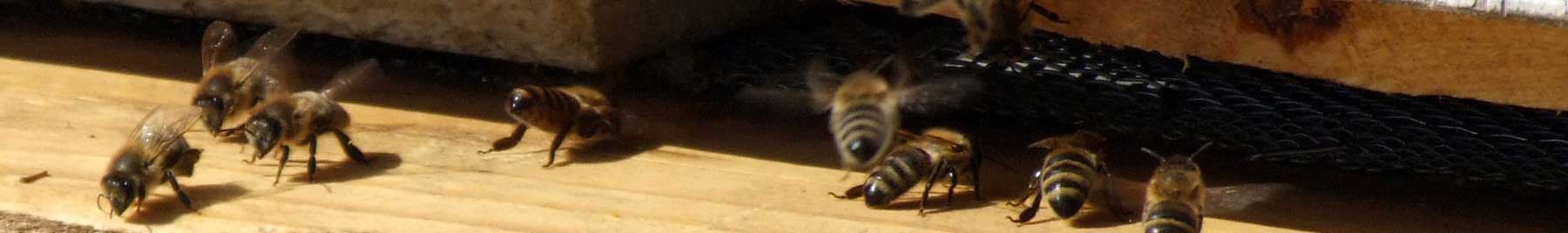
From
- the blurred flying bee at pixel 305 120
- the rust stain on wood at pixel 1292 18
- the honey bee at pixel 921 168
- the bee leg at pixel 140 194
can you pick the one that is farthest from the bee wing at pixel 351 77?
the rust stain on wood at pixel 1292 18

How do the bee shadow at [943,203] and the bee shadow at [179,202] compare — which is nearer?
the bee shadow at [179,202]

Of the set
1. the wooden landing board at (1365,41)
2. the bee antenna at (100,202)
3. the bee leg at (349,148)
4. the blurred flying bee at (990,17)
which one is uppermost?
the wooden landing board at (1365,41)

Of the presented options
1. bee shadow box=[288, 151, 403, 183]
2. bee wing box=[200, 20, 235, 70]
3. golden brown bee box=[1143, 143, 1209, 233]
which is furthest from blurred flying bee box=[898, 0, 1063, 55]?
bee wing box=[200, 20, 235, 70]

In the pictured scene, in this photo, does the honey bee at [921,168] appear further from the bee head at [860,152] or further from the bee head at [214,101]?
the bee head at [214,101]

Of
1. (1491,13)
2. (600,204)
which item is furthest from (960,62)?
(1491,13)

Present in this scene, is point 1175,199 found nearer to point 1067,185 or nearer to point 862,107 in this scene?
point 1067,185

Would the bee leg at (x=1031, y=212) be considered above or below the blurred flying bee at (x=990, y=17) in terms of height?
below

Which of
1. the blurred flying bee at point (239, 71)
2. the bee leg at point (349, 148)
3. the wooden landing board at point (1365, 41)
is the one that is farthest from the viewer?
the blurred flying bee at point (239, 71)
